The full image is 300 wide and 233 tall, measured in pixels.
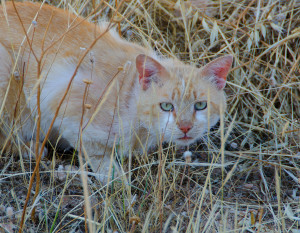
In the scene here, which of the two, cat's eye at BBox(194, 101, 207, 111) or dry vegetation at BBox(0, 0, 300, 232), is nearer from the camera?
dry vegetation at BBox(0, 0, 300, 232)

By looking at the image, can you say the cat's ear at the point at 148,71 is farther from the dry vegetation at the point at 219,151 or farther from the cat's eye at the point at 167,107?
the dry vegetation at the point at 219,151

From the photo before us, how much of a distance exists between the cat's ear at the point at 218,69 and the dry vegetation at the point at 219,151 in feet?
0.76

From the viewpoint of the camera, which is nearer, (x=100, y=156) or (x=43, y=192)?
(x=43, y=192)

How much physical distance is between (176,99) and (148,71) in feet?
0.71

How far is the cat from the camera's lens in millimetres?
2072

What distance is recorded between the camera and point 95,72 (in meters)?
2.22

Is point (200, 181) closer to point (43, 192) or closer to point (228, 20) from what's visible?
point (43, 192)

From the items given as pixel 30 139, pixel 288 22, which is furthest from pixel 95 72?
pixel 288 22

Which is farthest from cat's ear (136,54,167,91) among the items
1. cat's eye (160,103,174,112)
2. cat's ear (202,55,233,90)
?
cat's ear (202,55,233,90)

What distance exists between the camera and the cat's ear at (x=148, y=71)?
2003 mm

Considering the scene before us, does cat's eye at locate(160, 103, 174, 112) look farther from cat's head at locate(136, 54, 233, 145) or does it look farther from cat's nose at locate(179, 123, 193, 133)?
cat's nose at locate(179, 123, 193, 133)

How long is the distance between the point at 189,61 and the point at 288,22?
0.91 meters

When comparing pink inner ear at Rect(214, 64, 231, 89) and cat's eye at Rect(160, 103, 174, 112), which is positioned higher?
pink inner ear at Rect(214, 64, 231, 89)

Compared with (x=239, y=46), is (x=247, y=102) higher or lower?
lower
